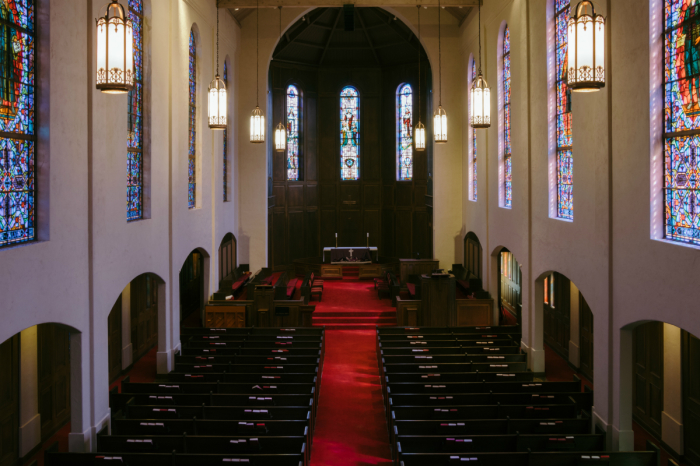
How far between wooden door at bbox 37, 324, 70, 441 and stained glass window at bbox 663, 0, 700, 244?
9789 mm

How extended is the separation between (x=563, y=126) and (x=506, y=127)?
14.5 feet

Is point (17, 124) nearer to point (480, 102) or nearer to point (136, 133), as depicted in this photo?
point (136, 133)

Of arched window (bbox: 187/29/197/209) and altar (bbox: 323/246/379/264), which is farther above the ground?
arched window (bbox: 187/29/197/209)

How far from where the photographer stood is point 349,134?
85.8 feet

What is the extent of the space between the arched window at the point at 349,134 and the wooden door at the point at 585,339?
47.2 feet

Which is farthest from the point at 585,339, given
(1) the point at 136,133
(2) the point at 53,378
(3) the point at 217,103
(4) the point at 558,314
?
(2) the point at 53,378

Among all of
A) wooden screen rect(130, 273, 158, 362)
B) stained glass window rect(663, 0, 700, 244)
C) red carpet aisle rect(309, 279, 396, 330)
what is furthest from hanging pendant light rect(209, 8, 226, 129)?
stained glass window rect(663, 0, 700, 244)

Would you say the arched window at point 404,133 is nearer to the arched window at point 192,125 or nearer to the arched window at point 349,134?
the arched window at point 349,134

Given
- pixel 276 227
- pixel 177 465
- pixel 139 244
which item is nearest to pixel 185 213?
pixel 139 244

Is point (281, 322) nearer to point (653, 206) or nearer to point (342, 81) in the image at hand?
point (653, 206)

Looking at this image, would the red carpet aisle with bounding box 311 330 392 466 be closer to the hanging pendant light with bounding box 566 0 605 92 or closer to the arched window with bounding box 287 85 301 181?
the hanging pendant light with bounding box 566 0 605 92

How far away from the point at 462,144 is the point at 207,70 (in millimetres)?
9496

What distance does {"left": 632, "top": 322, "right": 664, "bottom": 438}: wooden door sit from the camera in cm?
1012

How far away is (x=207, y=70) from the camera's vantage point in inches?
653
